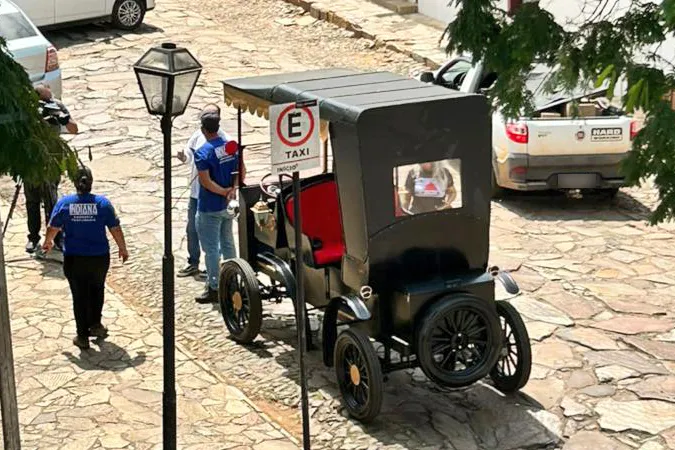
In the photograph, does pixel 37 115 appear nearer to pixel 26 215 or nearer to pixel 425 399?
pixel 425 399

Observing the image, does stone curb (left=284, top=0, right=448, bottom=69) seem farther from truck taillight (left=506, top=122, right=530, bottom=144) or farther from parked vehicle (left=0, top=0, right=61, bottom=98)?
parked vehicle (left=0, top=0, right=61, bottom=98)

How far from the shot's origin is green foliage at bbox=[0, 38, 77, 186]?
7.53 m

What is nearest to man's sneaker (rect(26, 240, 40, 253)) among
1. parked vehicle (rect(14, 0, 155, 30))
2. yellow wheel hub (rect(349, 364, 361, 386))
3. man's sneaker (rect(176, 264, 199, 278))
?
man's sneaker (rect(176, 264, 199, 278))

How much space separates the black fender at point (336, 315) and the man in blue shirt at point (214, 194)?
194cm

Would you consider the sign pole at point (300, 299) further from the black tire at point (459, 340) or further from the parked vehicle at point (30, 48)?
the parked vehicle at point (30, 48)

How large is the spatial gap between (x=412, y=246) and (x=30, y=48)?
8.21 meters

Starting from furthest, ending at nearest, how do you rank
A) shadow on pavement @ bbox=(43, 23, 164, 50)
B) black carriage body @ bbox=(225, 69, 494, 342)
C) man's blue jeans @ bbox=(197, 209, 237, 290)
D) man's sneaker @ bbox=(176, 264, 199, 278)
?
shadow on pavement @ bbox=(43, 23, 164, 50) < man's sneaker @ bbox=(176, 264, 199, 278) < man's blue jeans @ bbox=(197, 209, 237, 290) < black carriage body @ bbox=(225, 69, 494, 342)

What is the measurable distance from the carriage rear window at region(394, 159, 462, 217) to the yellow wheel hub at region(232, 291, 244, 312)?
2046 mm

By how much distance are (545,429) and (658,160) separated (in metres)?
2.95

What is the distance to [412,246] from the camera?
10.1m

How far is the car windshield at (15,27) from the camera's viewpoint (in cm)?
1672

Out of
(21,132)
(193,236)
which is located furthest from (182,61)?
(193,236)

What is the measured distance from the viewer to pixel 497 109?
9.04 m

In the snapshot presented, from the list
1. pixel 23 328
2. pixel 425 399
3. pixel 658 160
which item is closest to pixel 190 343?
pixel 23 328
